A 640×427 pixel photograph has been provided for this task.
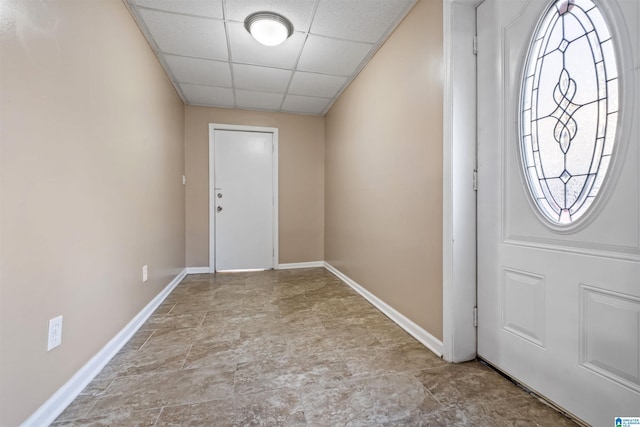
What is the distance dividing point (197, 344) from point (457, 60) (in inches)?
95.0

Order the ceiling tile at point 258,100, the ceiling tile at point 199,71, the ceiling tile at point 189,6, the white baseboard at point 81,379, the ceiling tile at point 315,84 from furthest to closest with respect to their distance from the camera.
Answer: the ceiling tile at point 258,100, the ceiling tile at point 315,84, the ceiling tile at point 199,71, the ceiling tile at point 189,6, the white baseboard at point 81,379

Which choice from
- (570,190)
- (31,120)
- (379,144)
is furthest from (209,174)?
(570,190)

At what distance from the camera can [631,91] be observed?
0.93 metres

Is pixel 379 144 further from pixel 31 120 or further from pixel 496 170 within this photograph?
pixel 31 120

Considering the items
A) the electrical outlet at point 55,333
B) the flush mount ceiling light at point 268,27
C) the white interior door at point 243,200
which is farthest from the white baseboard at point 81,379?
the flush mount ceiling light at point 268,27

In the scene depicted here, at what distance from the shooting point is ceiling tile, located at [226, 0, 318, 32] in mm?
1863

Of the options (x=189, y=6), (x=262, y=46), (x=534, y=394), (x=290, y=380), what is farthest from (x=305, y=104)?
(x=534, y=394)

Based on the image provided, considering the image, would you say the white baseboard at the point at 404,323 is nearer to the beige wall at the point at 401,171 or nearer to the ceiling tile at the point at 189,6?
the beige wall at the point at 401,171

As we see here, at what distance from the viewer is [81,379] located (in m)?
1.35

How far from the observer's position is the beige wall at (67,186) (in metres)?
0.99

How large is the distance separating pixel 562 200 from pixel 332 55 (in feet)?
7.20

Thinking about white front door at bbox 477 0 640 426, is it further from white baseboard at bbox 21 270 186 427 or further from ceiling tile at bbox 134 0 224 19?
white baseboard at bbox 21 270 186 427

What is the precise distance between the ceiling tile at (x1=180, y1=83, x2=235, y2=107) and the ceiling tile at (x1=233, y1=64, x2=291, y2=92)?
1.02ft

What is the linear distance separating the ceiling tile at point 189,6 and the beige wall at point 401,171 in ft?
4.54
